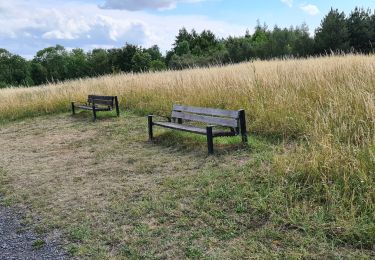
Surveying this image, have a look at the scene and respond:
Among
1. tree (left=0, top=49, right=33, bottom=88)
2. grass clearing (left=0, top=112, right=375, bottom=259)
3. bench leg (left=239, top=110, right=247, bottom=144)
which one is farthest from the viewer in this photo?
tree (left=0, top=49, right=33, bottom=88)

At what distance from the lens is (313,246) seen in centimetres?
314

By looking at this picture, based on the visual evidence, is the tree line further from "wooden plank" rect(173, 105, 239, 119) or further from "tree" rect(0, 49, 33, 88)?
"wooden plank" rect(173, 105, 239, 119)

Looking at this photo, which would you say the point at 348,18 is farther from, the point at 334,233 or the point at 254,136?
the point at 334,233

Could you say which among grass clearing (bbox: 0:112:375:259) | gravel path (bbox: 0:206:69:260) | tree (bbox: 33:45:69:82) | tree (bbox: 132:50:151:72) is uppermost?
tree (bbox: 33:45:69:82)

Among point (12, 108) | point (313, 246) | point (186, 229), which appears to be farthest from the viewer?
point (12, 108)

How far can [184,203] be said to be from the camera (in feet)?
14.2

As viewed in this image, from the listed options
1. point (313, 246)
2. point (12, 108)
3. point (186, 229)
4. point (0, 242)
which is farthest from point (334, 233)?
point (12, 108)

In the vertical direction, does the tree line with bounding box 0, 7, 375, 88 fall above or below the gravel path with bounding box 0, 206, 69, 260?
above

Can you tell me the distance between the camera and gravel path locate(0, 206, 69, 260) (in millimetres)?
3564

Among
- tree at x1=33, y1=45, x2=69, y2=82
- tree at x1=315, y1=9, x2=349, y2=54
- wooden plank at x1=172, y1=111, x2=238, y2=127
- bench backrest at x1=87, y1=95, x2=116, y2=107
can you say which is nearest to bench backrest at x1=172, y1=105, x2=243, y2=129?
wooden plank at x1=172, y1=111, x2=238, y2=127

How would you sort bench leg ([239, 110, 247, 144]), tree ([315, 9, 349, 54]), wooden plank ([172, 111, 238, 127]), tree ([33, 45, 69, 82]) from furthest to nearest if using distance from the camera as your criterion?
tree ([33, 45, 69, 82]), tree ([315, 9, 349, 54]), wooden plank ([172, 111, 238, 127]), bench leg ([239, 110, 247, 144])

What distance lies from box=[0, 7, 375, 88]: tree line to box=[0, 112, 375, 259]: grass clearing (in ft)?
19.1

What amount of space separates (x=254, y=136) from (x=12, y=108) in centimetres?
1153

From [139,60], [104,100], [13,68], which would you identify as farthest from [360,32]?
[13,68]
